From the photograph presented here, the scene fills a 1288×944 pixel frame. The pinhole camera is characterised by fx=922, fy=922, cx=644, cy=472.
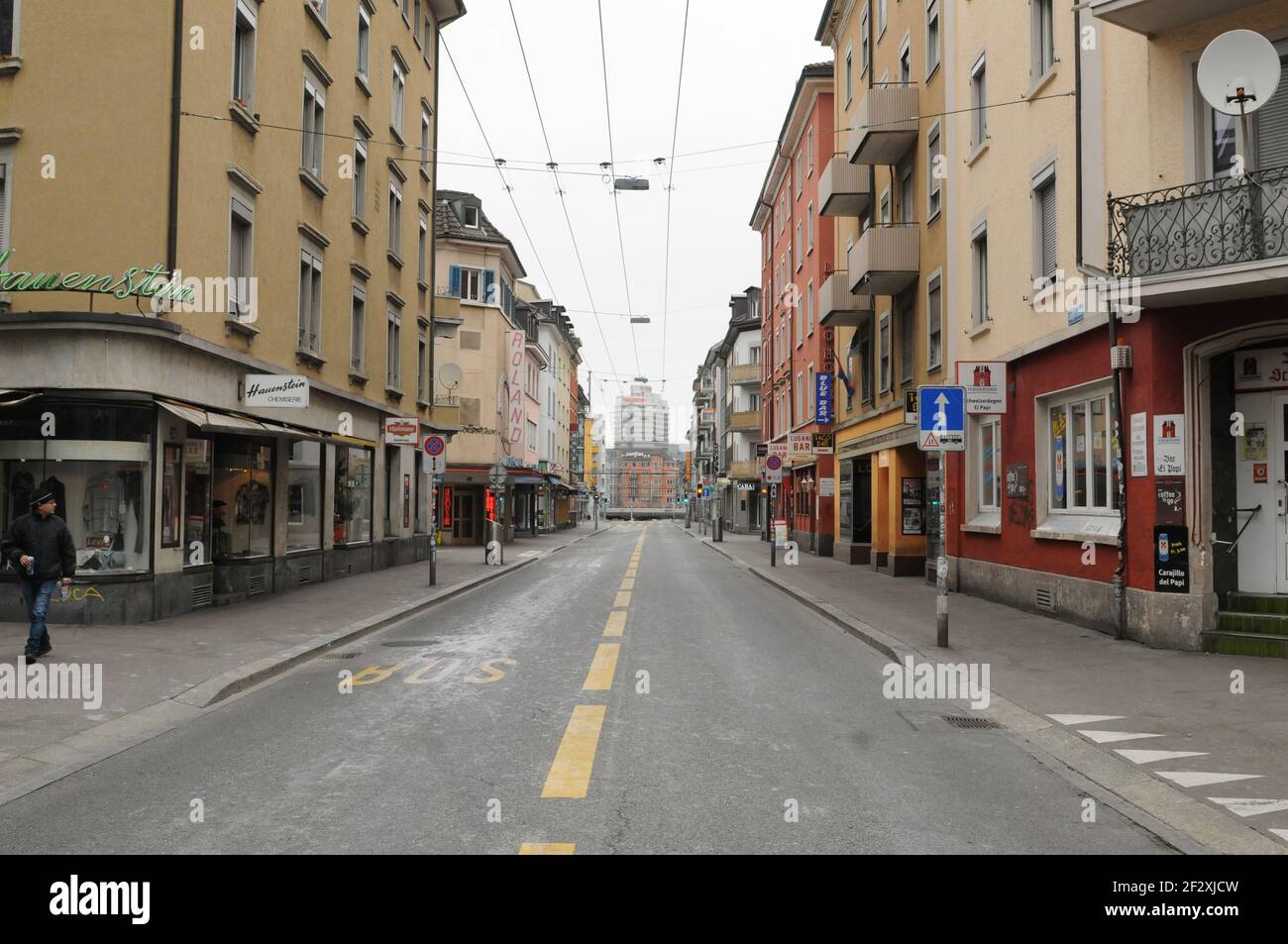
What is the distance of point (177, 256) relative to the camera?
13375 mm

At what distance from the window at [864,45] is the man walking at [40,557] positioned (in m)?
24.5

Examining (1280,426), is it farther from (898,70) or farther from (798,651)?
(898,70)

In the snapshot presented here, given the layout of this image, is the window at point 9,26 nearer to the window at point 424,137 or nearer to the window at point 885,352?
the window at point 424,137

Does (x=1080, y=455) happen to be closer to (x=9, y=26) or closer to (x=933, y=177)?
(x=933, y=177)

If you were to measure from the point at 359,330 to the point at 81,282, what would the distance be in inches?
418

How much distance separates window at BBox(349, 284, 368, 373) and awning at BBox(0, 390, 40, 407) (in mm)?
10386

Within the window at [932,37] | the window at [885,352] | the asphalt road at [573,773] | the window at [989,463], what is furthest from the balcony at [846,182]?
the asphalt road at [573,773]

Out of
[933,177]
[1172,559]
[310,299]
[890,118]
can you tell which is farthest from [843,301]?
[1172,559]

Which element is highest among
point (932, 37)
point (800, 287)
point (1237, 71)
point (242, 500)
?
point (932, 37)

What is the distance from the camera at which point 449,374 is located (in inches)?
1639

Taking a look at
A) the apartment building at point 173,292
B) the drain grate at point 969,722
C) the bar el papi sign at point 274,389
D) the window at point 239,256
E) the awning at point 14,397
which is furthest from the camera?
the window at point 239,256

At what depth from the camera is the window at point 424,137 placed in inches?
1128

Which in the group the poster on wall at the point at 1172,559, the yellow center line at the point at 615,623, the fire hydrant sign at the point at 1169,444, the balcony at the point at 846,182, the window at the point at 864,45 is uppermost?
the window at the point at 864,45

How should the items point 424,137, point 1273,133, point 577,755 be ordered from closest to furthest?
point 577,755 < point 1273,133 < point 424,137
